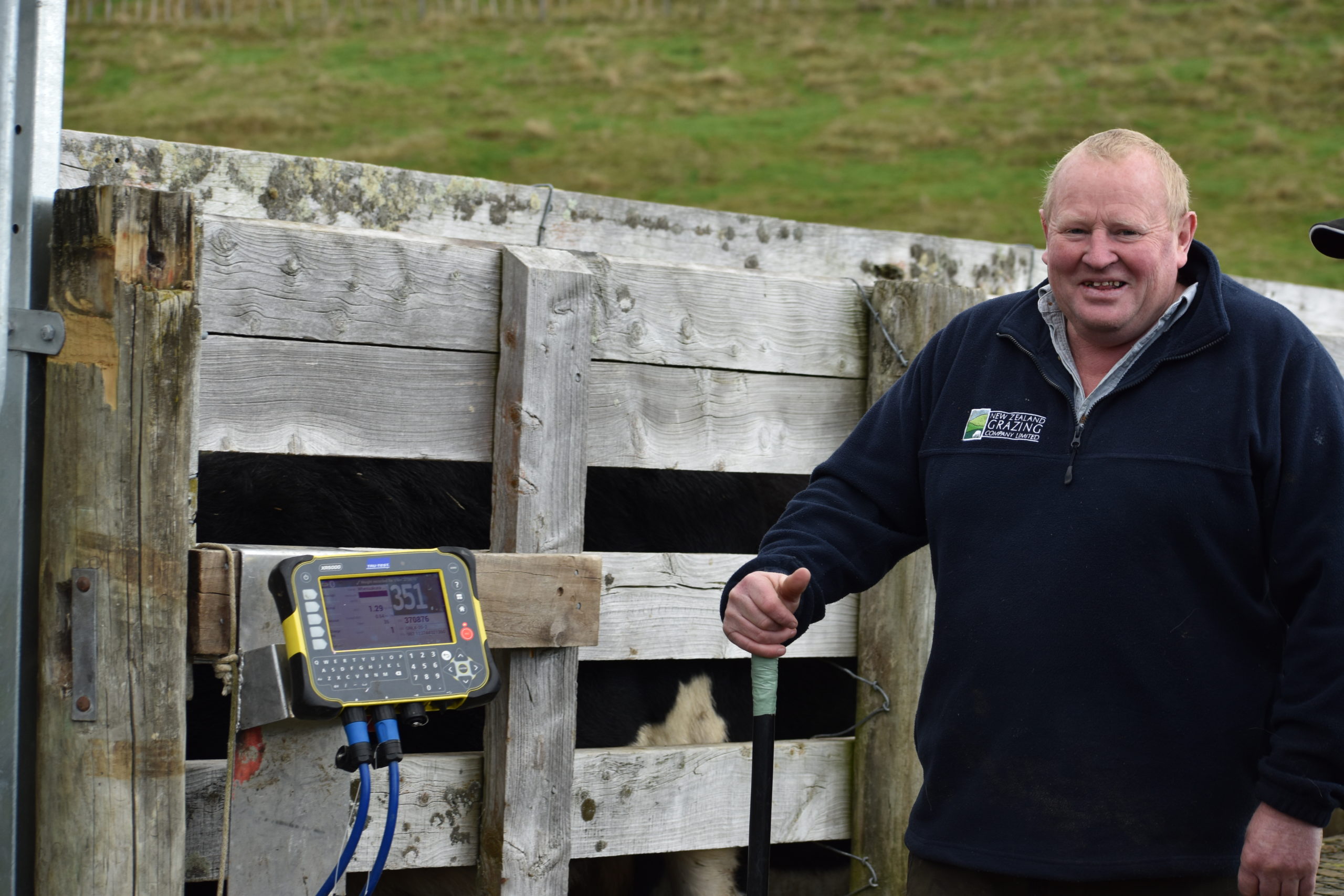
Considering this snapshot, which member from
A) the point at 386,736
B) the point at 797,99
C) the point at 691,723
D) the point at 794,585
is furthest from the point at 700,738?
the point at 797,99

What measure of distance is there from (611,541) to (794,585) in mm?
1286

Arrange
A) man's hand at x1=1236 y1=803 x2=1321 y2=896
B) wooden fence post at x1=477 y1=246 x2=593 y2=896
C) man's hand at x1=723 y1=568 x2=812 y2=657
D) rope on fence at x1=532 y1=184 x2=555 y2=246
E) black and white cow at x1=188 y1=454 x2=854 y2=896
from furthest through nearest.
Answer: rope on fence at x1=532 y1=184 x2=555 y2=246 → black and white cow at x1=188 y1=454 x2=854 y2=896 → wooden fence post at x1=477 y1=246 x2=593 y2=896 → man's hand at x1=723 y1=568 x2=812 y2=657 → man's hand at x1=1236 y1=803 x2=1321 y2=896

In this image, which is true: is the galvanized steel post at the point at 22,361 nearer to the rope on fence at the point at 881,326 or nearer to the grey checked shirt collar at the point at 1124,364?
the grey checked shirt collar at the point at 1124,364

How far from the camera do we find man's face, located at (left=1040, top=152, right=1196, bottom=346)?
2.43 m

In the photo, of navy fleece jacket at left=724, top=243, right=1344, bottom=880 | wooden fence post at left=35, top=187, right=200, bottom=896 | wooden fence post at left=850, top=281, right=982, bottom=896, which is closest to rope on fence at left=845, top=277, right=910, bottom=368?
wooden fence post at left=850, top=281, right=982, bottom=896

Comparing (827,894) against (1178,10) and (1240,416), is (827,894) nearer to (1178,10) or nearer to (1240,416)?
(1240,416)

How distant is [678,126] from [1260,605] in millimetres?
24140

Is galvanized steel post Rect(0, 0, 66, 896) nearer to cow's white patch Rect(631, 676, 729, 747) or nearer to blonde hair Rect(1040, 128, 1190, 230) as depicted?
cow's white patch Rect(631, 676, 729, 747)

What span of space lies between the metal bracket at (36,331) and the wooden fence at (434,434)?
33 mm

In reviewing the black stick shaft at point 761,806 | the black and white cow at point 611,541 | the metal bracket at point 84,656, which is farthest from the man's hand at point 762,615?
the metal bracket at point 84,656

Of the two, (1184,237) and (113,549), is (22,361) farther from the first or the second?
(1184,237)

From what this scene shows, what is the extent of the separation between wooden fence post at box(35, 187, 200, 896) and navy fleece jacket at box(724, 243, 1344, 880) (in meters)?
1.40

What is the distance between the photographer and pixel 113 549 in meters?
2.21

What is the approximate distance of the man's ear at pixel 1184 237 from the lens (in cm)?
250
